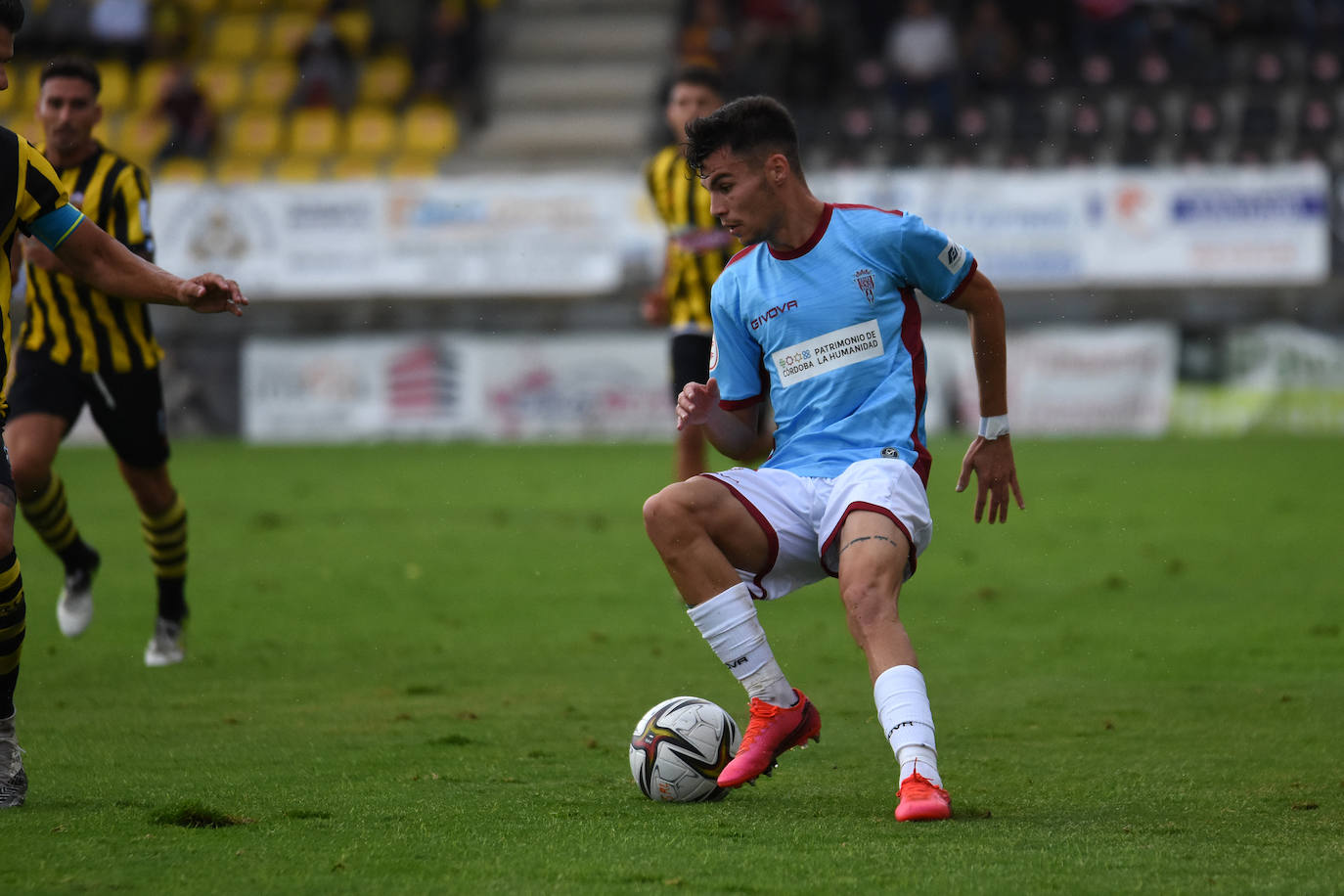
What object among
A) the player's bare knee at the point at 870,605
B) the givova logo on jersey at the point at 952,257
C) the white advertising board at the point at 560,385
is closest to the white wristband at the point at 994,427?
the givova logo on jersey at the point at 952,257

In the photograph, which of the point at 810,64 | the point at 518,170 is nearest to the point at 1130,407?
the point at 810,64

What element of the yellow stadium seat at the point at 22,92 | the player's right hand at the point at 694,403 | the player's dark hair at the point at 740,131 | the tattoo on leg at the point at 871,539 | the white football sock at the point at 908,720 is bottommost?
the white football sock at the point at 908,720

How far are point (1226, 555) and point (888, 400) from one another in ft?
19.2

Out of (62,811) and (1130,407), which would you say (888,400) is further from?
(1130,407)

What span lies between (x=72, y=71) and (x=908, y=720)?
4408 millimetres

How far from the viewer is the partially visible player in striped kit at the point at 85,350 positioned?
260 inches

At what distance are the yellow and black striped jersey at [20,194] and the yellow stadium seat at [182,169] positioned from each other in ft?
61.7

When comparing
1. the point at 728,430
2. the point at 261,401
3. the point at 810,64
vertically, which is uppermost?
the point at 810,64

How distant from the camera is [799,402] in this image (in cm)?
459

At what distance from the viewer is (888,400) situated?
14.8 ft

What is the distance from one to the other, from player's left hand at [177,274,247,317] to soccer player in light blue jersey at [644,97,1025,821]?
1245 millimetres

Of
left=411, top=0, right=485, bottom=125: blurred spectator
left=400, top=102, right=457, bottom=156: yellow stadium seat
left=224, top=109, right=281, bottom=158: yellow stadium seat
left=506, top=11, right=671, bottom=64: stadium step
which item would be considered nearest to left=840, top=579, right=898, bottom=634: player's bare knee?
left=400, top=102, right=457, bottom=156: yellow stadium seat

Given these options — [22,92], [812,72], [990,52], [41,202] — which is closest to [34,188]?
[41,202]

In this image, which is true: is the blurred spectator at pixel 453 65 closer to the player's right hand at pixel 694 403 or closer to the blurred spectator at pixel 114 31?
the blurred spectator at pixel 114 31
